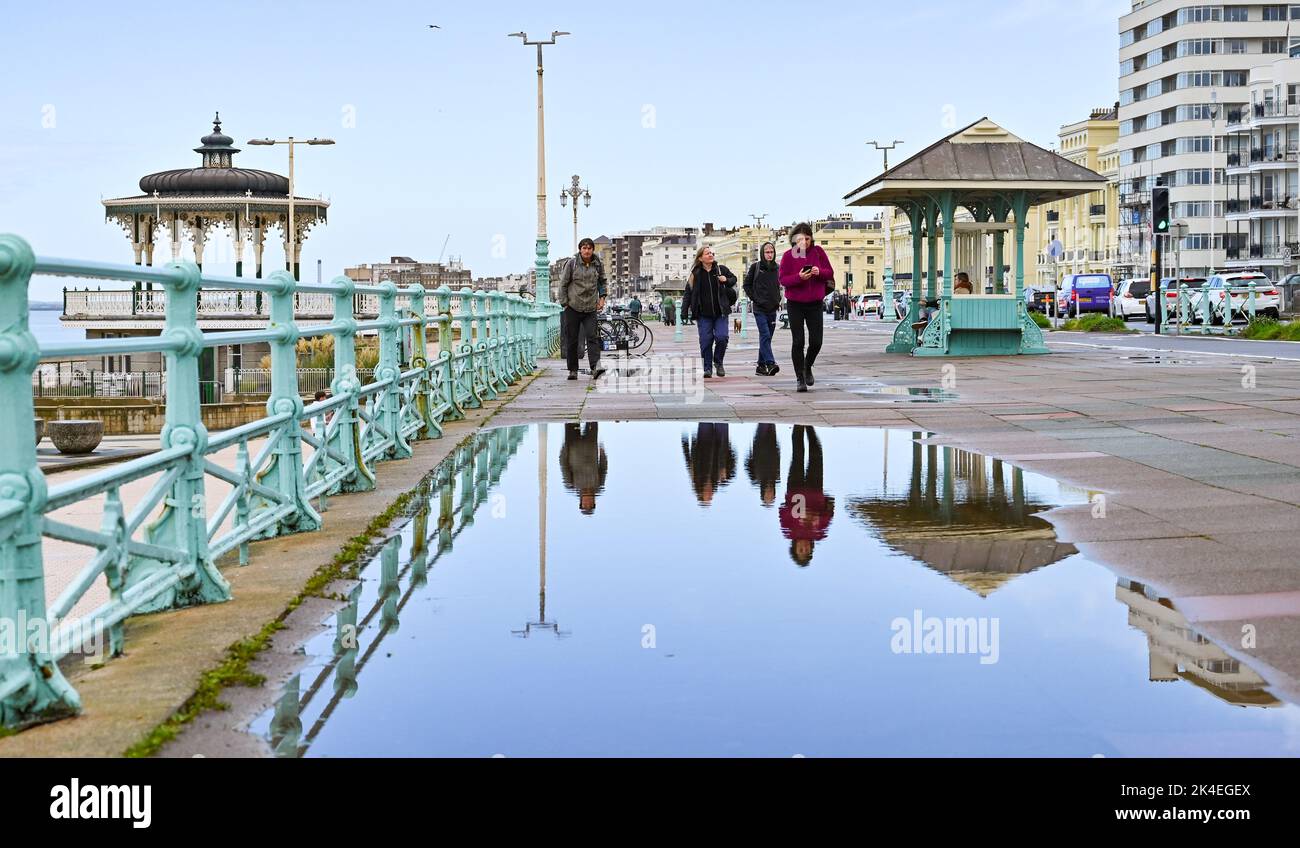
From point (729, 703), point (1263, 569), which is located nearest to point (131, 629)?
point (729, 703)

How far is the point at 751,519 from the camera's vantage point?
8141mm

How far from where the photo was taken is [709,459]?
1107 centimetres

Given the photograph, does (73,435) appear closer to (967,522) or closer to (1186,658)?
(967,522)

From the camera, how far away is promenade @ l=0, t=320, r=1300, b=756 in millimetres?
4637

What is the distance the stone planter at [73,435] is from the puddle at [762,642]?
2622cm

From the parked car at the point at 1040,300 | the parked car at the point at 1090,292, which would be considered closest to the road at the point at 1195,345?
the parked car at the point at 1090,292

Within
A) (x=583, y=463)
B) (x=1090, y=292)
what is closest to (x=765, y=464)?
(x=583, y=463)

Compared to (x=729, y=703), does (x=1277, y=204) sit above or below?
above

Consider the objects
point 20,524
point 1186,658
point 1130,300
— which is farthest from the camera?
point 1130,300

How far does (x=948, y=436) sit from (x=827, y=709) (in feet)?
27.0

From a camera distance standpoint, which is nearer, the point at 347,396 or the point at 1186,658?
the point at 1186,658

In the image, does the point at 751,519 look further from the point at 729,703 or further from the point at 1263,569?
the point at 729,703

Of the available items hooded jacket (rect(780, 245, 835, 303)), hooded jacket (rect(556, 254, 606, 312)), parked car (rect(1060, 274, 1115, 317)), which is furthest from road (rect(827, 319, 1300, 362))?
parked car (rect(1060, 274, 1115, 317))

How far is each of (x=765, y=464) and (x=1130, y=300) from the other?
2025 inches
